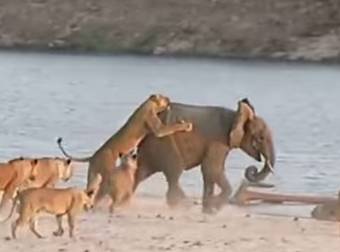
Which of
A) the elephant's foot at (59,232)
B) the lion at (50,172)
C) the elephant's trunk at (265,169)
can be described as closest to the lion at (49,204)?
the elephant's foot at (59,232)

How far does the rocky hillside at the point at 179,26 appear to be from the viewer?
47875 mm

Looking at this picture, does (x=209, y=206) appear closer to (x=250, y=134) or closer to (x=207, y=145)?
(x=207, y=145)

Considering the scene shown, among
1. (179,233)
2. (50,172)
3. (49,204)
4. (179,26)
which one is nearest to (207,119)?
(50,172)

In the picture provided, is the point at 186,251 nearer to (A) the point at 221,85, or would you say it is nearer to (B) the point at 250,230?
(B) the point at 250,230

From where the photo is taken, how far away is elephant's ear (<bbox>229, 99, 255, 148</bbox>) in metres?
10.8

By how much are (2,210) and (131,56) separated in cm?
3734

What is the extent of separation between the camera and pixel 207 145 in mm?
10875

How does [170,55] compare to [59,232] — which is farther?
[170,55]

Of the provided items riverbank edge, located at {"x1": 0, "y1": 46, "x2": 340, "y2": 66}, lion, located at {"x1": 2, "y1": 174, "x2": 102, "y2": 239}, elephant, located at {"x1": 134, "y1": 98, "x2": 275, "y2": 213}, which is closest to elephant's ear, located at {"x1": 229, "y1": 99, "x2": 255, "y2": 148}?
elephant, located at {"x1": 134, "y1": 98, "x2": 275, "y2": 213}

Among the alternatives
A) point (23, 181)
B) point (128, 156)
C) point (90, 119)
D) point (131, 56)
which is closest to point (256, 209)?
point (128, 156)

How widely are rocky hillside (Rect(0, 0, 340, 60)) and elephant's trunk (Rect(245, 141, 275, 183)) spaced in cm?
3364

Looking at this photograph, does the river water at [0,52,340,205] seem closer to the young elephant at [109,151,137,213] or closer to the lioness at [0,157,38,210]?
the young elephant at [109,151,137,213]

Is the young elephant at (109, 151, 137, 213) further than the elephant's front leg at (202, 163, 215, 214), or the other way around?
the elephant's front leg at (202, 163, 215, 214)

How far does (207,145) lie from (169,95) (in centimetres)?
1658
